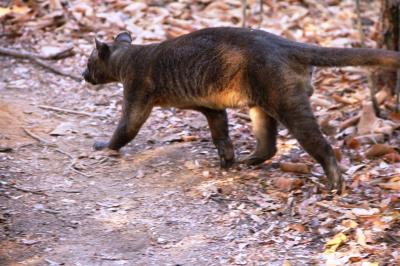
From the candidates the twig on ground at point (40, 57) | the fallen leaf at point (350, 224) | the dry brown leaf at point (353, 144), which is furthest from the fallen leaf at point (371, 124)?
the twig on ground at point (40, 57)

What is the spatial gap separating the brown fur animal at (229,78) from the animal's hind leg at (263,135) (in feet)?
0.03

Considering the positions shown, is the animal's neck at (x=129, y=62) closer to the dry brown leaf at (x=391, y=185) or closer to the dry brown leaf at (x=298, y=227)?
the dry brown leaf at (x=298, y=227)

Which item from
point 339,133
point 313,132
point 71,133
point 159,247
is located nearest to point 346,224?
point 313,132

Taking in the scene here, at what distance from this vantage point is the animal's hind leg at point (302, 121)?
6.23 m

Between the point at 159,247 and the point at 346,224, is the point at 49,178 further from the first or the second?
the point at 346,224

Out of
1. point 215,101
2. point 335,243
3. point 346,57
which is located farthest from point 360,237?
point 215,101

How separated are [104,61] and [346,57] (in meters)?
2.93

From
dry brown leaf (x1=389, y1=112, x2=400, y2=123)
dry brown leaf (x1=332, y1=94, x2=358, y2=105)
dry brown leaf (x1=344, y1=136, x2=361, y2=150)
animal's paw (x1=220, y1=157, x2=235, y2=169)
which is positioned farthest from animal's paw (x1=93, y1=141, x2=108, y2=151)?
dry brown leaf (x1=389, y1=112, x2=400, y2=123)

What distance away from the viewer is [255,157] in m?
7.27

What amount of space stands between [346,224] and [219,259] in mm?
1103

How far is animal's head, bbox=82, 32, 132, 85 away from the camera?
791 cm

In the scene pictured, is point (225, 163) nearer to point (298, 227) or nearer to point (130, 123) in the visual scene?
point (130, 123)

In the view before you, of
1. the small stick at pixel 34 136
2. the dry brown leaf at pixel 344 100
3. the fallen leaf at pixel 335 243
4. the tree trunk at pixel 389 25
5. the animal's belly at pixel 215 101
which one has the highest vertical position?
the tree trunk at pixel 389 25

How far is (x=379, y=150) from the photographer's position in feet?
23.9
